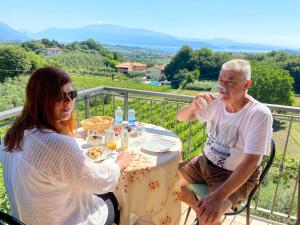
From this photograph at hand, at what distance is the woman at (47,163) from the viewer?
1084 millimetres

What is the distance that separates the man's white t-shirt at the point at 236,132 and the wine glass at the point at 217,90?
0.07 meters

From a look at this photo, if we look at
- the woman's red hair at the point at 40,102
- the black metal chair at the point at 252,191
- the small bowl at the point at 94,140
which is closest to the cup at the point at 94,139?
the small bowl at the point at 94,140

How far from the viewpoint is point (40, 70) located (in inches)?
45.4

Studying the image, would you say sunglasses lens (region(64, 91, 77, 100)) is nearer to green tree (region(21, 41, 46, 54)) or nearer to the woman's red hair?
the woman's red hair

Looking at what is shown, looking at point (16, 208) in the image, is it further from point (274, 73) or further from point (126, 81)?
point (126, 81)

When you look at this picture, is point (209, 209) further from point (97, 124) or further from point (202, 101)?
point (97, 124)

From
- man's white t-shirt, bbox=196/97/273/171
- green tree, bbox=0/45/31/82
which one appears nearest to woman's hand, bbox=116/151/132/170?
man's white t-shirt, bbox=196/97/273/171

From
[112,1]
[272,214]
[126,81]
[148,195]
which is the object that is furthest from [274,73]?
[112,1]

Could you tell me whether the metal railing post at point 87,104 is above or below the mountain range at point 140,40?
below

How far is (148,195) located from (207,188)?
52cm

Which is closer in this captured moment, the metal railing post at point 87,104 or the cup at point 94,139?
the cup at point 94,139

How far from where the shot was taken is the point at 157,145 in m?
1.81

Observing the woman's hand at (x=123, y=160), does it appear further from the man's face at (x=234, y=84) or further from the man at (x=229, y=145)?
the man's face at (x=234, y=84)

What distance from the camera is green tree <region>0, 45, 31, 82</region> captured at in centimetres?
1961
